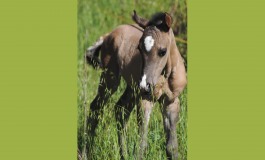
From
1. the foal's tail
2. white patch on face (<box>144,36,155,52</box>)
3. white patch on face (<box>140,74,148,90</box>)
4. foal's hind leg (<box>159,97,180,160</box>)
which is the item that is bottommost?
foal's hind leg (<box>159,97,180,160</box>)

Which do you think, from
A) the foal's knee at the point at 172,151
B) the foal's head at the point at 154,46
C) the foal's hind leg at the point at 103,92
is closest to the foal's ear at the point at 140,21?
the foal's head at the point at 154,46

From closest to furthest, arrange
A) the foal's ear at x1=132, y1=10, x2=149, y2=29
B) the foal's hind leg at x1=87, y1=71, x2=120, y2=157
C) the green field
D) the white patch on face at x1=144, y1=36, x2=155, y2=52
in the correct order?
the white patch on face at x1=144, y1=36, x2=155, y2=52 → the foal's ear at x1=132, y1=10, x2=149, y2=29 → the green field → the foal's hind leg at x1=87, y1=71, x2=120, y2=157

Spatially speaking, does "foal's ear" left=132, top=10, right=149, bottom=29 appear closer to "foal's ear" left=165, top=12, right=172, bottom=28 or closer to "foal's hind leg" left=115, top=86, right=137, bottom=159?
"foal's ear" left=165, top=12, right=172, bottom=28

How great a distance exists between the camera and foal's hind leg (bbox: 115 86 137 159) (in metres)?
6.57

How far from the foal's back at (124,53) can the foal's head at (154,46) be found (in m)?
0.24

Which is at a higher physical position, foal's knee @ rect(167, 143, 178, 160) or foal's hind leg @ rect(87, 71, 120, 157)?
foal's hind leg @ rect(87, 71, 120, 157)

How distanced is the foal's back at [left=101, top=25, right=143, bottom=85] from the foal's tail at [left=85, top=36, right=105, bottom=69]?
44 mm

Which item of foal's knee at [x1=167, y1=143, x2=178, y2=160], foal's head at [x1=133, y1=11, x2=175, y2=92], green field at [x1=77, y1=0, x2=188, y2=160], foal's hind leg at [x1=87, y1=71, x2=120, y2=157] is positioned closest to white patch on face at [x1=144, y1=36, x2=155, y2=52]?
foal's head at [x1=133, y1=11, x2=175, y2=92]

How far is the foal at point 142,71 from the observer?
249 inches

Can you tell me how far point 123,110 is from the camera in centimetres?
666

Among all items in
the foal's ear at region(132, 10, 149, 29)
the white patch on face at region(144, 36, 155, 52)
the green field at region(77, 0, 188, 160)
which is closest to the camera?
the white patch on face at region(144, 36, 155, 52)

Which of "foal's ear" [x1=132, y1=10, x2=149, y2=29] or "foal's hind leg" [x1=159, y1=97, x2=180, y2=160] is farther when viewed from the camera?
"foal's hind leg" [x1=159, y1=97, x2=180, y2=160]

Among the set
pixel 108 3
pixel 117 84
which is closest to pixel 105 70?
pixel 117 84

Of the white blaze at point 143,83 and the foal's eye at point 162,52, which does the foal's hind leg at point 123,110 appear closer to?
the white blaze at point 143,83
